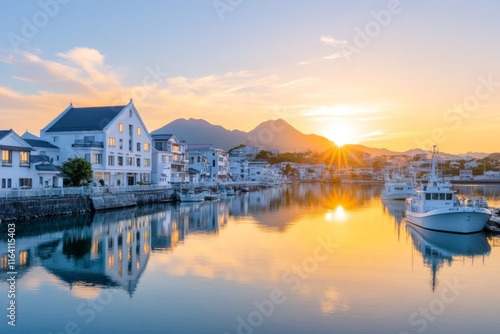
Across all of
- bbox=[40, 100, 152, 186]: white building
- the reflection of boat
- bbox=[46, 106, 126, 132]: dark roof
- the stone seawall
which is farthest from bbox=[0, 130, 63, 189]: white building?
the reflection of boat

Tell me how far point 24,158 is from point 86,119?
15.8 metres

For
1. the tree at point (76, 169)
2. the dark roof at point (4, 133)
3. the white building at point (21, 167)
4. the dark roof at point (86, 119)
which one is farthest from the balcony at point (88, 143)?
the dark roof at point (4, 133)

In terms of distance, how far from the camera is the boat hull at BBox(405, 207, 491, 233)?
28.4 m

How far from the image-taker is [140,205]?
2030 inches

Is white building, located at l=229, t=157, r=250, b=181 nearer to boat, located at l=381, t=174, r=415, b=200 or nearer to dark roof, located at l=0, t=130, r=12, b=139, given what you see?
boat, located at l=381, t=174, r=415, b=200

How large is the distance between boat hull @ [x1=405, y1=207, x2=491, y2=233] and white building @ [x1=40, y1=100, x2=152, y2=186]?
121 feet

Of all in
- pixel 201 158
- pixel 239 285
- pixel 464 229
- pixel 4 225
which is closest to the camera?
pixel 239 285

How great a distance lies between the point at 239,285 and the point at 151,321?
4.67m

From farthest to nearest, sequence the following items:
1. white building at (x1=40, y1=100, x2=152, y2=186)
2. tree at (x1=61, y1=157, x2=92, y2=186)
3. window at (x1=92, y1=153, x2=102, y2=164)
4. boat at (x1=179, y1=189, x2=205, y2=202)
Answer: boat at (x1=179, y1=189, x2=205, y2=202) → white building at (x1=40, y1=100, x2=152, y2=186) → window at (x1=92, y1=153, x2=102, y2=164) → tree at (x1=61, y1=157, x2=92, y2=186)

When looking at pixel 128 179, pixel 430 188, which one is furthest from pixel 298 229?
pixel 128 179

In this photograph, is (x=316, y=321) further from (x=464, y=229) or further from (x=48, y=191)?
(x=48, y=191)

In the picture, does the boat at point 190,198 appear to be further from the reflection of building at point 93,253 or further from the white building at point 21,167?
the reflection of building at point 93,253

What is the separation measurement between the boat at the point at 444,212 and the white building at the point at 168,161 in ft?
135

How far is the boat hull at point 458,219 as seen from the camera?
2844 centimetres
